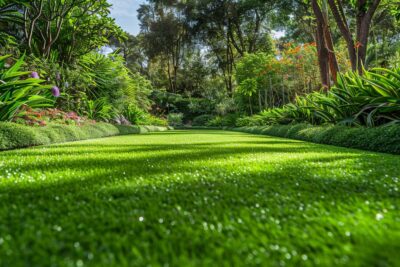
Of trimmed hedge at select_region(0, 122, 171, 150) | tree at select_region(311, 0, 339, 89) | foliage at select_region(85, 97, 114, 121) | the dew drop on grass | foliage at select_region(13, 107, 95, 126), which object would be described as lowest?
the dew drop on grass

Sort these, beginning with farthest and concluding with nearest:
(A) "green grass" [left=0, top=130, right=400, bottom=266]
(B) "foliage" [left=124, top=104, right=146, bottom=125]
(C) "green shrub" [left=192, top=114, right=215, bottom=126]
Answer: (C) "green shrub" [left=192, top=114, right=215, bottom=126] < (B) "foliage" [left=124, top=104, right=146, bottom=125] < (A) "green grass" [left=0, top=130, right=400, bottom=266]

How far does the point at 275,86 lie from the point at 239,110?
179 inches

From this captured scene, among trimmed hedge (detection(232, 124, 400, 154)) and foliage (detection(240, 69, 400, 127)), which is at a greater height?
foliage (detection(240, 69, 400, 127))

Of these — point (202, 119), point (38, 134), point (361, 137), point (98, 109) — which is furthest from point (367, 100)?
point (202, 119)

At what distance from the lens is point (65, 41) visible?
24.7ft

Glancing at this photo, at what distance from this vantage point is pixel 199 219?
0.84m

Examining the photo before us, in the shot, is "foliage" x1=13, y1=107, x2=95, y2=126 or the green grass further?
"foliage" x1=13, y1=107, x2=95, y2=126

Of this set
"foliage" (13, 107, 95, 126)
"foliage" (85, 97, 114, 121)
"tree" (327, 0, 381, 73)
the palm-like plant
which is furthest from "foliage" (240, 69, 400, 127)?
"foliage" (85, 97, 114, 121)

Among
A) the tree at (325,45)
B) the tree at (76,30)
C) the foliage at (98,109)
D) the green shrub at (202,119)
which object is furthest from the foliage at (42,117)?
the green shrub at (202,119)

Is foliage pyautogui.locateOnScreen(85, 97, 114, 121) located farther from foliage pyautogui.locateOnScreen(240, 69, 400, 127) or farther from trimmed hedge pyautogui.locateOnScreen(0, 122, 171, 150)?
foliage pyautogui.locateOnScreen(240, 69, 400, 127)

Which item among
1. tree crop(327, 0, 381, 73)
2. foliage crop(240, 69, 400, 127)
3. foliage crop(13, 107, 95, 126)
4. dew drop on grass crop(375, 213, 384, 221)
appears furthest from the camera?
tree crop(327, 0, 381, 73)

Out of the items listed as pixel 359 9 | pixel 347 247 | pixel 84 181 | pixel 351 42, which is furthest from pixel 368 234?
pixel 359 9

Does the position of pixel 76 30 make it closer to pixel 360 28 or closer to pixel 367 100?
pixel 367 100

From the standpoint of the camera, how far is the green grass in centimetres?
61
